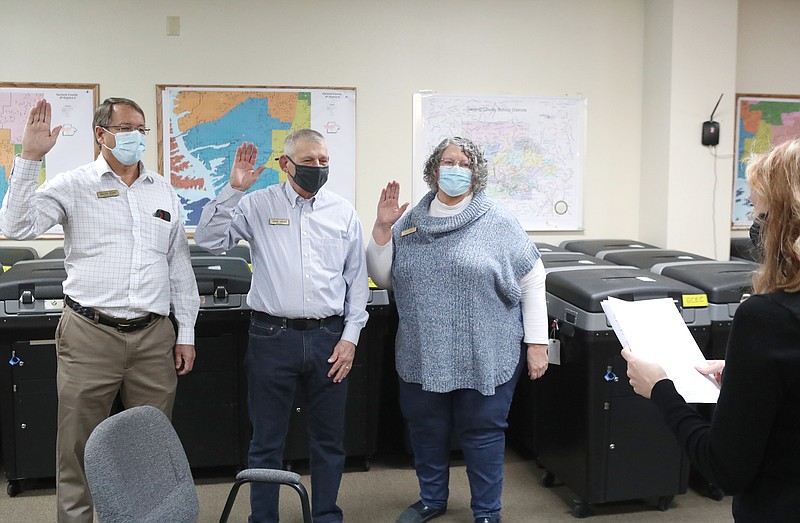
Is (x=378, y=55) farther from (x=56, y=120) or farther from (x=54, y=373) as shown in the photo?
(x=54, y=373)

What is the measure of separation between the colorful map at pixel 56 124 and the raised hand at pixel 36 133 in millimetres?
1988

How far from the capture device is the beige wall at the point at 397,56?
4027 mm

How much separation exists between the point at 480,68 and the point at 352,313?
2249 mm

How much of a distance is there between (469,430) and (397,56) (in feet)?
7.88

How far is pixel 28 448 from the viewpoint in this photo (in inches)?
119

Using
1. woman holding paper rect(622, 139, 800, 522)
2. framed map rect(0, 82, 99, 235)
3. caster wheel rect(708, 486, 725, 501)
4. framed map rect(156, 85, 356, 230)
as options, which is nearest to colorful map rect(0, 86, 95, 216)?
framed map rect(0, 82, 99, 235)

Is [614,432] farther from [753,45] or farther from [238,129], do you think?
[753,45]

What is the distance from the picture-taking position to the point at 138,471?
1.78 meters

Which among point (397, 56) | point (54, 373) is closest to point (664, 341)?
point (54, 373)

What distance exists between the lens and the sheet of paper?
156 cm

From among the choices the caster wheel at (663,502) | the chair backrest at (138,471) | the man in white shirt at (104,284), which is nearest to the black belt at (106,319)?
the man in white shirt at (104,284)

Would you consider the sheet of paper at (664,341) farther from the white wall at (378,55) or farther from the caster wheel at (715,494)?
the white wall at (378,55)

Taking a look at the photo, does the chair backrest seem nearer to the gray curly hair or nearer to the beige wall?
the gray curly hair

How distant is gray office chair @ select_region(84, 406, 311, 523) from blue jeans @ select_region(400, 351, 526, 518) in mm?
871
